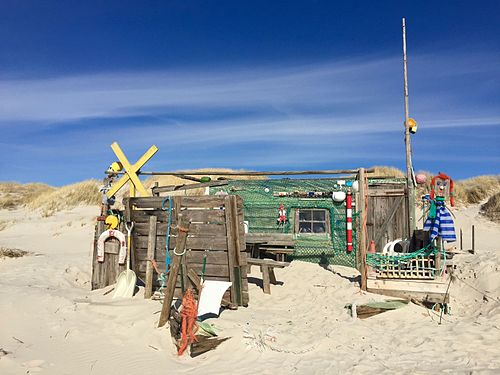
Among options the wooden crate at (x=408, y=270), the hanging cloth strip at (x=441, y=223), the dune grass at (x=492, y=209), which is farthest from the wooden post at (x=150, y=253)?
the dune grass at (x=492, y=209)

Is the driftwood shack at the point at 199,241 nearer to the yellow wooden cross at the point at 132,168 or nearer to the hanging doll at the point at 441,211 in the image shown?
the yellow wooden cross at the point at 132,168

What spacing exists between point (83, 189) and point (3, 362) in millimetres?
25929

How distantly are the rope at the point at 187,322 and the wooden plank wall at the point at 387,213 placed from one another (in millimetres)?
9446

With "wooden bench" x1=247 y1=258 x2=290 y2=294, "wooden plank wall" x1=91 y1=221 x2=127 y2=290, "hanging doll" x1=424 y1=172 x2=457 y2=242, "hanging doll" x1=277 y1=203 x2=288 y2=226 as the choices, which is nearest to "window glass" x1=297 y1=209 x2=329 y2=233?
"hanging doll" x1=277 y1=203 x2=288 y2=226

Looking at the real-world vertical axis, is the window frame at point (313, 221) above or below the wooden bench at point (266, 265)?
above

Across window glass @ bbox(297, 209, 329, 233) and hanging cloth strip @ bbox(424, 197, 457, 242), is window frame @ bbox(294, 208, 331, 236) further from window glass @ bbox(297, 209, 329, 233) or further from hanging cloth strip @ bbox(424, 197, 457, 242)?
hanging cloth strip @ bbox(424, 197, 457, 242)

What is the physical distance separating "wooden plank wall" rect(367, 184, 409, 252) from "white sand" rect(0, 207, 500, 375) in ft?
11.7

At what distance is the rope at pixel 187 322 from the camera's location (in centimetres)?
608

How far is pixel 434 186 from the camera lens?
1005 centimetres

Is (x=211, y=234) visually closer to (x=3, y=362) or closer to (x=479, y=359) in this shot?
(x=3, y=362)

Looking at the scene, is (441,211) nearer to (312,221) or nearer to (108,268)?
(312,221)

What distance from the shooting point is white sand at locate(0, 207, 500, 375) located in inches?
229

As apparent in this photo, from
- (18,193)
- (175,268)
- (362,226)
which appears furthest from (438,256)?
(18,193)

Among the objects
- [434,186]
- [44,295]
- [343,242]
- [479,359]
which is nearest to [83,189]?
[343,242]
